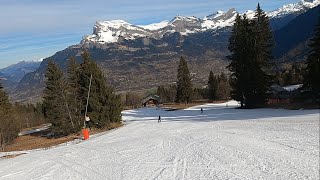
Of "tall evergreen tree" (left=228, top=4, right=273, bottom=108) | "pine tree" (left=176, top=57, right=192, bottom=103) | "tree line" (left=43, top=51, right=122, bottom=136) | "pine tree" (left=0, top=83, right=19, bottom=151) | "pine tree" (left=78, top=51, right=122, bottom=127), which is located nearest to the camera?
"pine tree" (left=0, top=83, right=19, bottom=151)

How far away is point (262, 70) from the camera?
183ft

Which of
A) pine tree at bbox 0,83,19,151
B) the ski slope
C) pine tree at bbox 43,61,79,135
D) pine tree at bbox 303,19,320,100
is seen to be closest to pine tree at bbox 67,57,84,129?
pine tree at bbox 43,61,79,135

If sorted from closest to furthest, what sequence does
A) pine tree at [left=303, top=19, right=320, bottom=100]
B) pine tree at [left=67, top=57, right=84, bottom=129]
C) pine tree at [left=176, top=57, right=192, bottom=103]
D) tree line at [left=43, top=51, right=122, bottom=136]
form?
pine tree at [left=303, top=19, right=320, bottom=100] < tree line at [left=43, top=51, right=122, bottom=136] < pine tree at [left=67, top=57, right=84, bottom=129] < pine tree at [left=176, top=57, right=192, bottom=103]

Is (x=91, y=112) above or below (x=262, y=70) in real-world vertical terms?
below

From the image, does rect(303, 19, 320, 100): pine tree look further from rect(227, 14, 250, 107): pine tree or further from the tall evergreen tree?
rect(227, 14, 250, 107): pine tree

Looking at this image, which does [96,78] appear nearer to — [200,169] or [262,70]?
[262,70]

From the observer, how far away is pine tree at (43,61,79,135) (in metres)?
51.4

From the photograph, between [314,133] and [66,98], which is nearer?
[314,133]

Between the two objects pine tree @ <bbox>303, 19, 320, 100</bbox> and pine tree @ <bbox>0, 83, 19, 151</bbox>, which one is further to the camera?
pine tree @ <bbox>0, 83, 19, 151</bbox>

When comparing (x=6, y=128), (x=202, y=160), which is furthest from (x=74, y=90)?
(x=202, y=160)

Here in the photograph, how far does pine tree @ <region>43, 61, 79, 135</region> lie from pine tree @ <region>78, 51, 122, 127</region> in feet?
8.04

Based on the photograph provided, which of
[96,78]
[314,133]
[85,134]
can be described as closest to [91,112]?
[96,78]

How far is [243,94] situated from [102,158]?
39.0 m

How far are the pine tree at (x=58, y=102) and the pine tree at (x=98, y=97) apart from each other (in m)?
2.45
